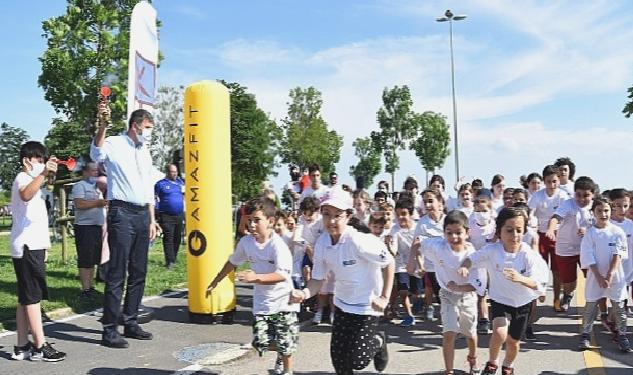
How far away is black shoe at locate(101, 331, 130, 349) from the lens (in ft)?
20.0

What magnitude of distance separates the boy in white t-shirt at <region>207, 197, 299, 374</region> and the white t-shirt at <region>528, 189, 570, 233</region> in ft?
15.0

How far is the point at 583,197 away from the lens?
769cm

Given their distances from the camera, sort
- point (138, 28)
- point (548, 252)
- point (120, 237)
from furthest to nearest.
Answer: point (548, 252) → point (138, 28) → point (120, 237)

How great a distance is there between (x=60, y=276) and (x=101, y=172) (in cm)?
193

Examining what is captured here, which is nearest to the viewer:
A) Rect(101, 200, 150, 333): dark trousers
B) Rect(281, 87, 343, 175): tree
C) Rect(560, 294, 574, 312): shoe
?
Rect(101, 200, 150, 333): dark trousers

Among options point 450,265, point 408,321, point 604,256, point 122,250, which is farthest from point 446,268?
point 122,250

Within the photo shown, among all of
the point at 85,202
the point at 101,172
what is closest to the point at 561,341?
the point at 85,202

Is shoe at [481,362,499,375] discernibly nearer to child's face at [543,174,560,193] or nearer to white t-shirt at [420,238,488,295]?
white t-shirt at [420,238,488,295]

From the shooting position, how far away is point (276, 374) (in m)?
5.41

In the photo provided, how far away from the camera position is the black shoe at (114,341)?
20.0 ft

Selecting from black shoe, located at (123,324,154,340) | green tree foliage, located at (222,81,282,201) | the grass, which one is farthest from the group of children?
green tree foliage, located at (222,81,282,201)

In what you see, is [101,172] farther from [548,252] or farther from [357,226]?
[548,252]

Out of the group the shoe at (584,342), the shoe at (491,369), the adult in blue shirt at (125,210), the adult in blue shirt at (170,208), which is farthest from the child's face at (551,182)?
the adult in blue shirt at (170,208)

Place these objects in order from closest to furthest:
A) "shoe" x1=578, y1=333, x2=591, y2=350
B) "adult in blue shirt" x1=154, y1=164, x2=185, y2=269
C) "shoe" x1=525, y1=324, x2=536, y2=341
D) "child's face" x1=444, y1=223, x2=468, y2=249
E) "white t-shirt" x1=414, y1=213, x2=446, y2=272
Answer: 1. "child's face" x1=444, y1=223, x2=468, y2=249
2. "shoe" x1=578, y1=333, x2=591, y2=350
3. "shoe" x1=525, y1=324, x2=536, y2=341
4. "white t-shirt" x1=414, y1=213, x2=446, y2=272
5. "adult in blue shirt" x1=154, y1=164, x2=185, y2=269
